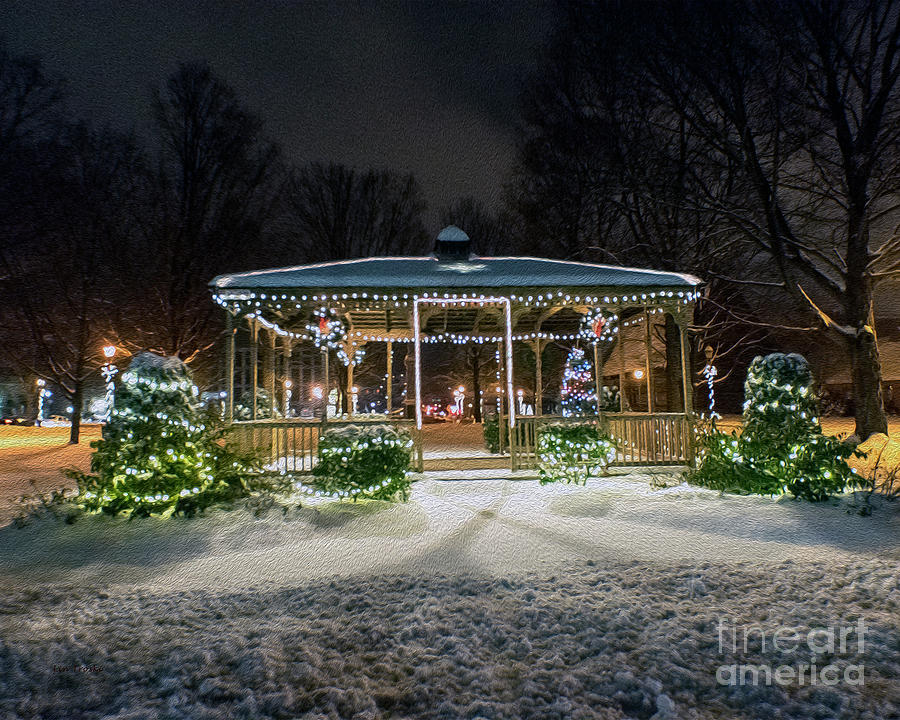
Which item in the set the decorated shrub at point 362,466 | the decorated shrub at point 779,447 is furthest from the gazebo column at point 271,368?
the decorated shrub at point 779,447

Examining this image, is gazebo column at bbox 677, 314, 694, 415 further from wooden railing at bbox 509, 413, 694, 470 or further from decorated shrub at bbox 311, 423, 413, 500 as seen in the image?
decorated shrub at bbox 311, 423, 413, 500

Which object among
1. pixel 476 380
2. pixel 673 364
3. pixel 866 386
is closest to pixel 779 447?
pixel 866 386

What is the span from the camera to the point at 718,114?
1323cm

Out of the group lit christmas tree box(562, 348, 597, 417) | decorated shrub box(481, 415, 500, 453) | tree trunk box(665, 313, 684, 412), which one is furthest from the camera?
lit christmas tree box(562, 348, 597, 417)

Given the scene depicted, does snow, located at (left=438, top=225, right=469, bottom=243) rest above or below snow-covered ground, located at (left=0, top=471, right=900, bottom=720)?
above

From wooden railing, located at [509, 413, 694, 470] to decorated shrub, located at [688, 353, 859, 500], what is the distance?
1.23m

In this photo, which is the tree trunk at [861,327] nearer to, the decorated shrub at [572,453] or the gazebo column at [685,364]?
the gazebo column at [685,364]

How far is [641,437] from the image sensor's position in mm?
10289

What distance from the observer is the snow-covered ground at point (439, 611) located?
2.69 metres

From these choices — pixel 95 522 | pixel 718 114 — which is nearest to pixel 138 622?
pixel 95 522

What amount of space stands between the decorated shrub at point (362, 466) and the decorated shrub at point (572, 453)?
2.80 metres

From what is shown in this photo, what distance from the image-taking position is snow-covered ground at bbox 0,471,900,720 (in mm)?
2691

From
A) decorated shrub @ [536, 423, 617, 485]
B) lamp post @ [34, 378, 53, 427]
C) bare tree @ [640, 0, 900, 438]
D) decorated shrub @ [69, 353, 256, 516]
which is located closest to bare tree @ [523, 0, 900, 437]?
bare tree @ [640, 0, 900, 438]

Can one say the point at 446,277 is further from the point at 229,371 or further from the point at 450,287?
the point at 229,371
